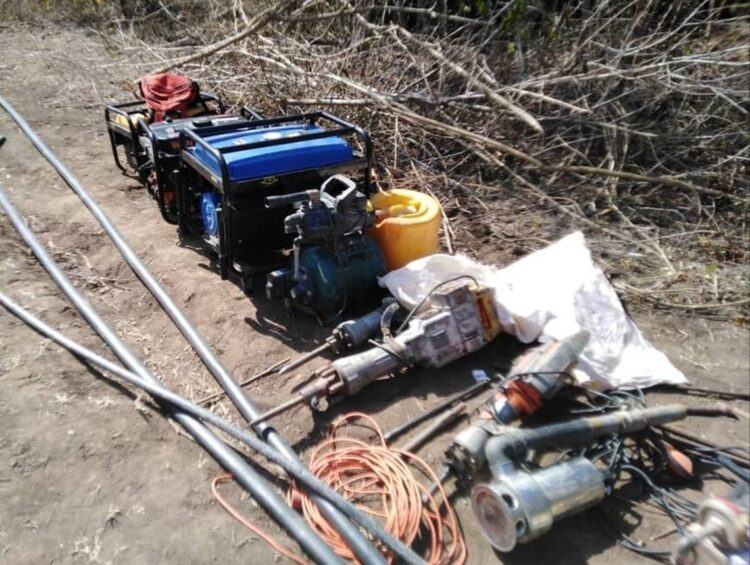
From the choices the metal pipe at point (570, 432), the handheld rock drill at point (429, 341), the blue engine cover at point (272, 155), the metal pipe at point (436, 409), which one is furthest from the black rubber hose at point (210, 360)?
the blue engine cover at point (272, 155)

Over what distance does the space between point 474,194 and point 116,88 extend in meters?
5.52

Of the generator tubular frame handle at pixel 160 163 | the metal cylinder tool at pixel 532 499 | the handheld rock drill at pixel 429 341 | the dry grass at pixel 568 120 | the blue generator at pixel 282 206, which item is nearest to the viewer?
the metal cylinder tool at pixel 532 499

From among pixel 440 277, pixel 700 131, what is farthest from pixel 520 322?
pixel 700 131

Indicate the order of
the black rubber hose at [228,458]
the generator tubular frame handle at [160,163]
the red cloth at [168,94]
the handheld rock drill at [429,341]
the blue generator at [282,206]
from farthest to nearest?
1. the red cloth at [168,94]
2. the generator tubular frame handle at [160,163]
3. the blue generator at [282,206]
4. the handheld rock drill at [429,341]
5. the black rubber hose at [228,458]

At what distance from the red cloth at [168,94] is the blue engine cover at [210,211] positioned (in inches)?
50.6

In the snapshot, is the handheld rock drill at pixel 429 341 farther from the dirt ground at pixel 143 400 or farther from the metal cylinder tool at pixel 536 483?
the metal cylinder tool at pixel 536 483

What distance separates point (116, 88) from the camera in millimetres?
7344

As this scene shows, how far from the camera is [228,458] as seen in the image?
8.15ft

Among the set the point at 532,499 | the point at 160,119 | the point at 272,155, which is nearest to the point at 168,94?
the point at 160,119

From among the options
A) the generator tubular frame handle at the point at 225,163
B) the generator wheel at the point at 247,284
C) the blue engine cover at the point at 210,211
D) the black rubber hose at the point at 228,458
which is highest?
the generator tubular frame handle at the point at 225,163

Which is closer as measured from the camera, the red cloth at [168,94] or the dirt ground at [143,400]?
the dirt ground at [143,400]

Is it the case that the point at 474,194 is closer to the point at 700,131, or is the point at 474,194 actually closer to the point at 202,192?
the point at 700,131

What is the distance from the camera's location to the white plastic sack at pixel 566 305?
2.95 metres

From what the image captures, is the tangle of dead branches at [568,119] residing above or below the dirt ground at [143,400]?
above
